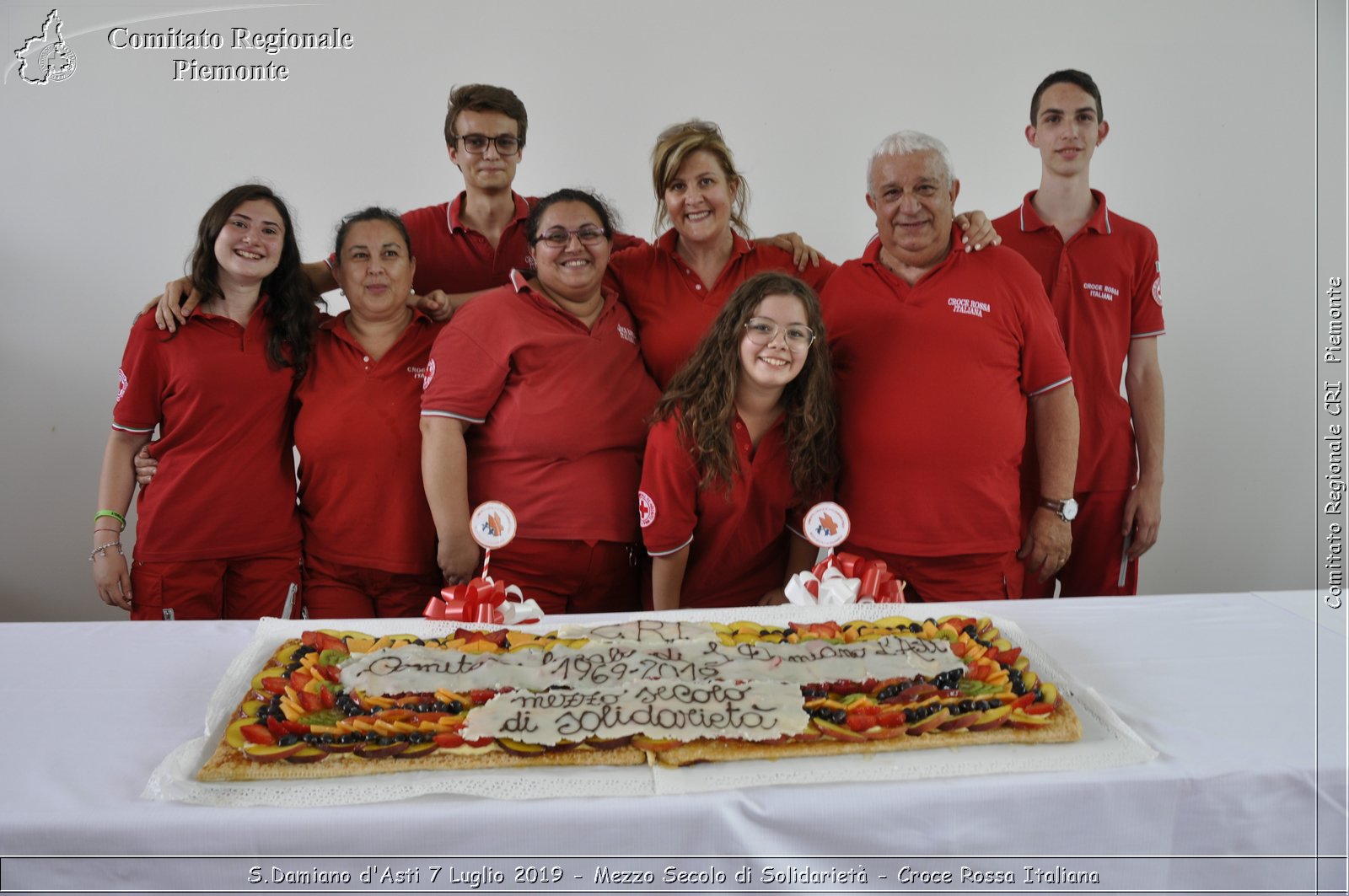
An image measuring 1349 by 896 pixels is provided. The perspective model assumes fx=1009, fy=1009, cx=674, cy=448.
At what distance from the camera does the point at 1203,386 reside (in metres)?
4.52

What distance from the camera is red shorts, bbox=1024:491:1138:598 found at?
133 inches

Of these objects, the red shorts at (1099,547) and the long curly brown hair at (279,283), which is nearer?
the long curly brown hair at (279,283)

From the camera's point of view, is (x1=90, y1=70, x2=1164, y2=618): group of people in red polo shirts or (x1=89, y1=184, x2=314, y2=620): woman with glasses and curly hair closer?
(x1=90, y1=70, x2=1164, y2=618): group of people in red polo shirts

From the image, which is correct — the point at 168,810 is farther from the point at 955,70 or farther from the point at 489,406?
the point at 955,70

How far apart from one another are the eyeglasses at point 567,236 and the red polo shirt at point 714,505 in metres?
0.58

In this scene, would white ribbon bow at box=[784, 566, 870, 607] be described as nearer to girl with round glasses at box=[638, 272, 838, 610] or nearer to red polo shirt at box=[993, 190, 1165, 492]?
girl with round glasses at box=[638, 272, 838, 610]

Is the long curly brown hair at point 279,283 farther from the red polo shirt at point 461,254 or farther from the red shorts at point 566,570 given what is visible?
the red shorts at point 566,570

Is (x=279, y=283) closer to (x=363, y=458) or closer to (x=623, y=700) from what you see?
(x=363, y=458)

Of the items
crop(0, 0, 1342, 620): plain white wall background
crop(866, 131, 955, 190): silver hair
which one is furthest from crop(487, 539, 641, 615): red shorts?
crop(0, 0, 1342, 620): plain white wall background

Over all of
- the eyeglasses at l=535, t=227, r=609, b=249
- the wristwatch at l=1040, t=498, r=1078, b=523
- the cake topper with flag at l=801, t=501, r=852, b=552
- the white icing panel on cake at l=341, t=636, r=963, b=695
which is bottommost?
the white icing panel on cake at l=341, t=636, r=963, b=695

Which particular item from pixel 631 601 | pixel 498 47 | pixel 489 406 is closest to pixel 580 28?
pixel 498 47

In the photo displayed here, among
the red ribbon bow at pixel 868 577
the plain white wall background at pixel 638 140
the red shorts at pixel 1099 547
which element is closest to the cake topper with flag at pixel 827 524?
the red ribbon bow at pixel 868 577

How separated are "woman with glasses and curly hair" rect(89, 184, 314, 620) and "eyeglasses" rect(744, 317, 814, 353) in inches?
51.8

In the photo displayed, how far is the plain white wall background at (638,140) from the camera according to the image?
413 centimetres
